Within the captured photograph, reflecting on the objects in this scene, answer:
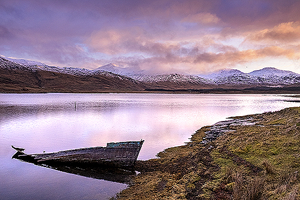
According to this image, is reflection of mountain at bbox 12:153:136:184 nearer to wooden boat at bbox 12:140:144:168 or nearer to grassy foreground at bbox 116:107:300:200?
wooden boat at bbox 12:140:144:168

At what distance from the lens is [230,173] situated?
884 cm

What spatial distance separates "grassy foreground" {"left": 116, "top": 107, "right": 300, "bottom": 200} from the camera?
6.93 meters

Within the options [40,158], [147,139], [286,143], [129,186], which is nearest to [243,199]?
[129,186]

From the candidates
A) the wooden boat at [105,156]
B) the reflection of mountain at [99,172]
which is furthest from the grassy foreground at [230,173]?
the wooden boat at [105,156]

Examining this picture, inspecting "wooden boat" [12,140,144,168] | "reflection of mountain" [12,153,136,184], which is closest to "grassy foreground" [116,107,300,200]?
"reflection of mountain" [12,153,136,184]

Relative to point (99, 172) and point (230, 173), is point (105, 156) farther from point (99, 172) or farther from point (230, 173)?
point (230, 173)

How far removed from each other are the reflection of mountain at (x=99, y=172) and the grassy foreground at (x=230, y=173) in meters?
0.76

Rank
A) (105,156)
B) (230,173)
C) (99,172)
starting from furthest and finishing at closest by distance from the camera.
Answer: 1. (105,156)
2. (99,172)
3. (230,173)

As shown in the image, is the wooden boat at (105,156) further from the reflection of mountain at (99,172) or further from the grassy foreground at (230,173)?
A: the grassy foreground at (230,173)

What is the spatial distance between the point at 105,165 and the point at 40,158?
4683 mm

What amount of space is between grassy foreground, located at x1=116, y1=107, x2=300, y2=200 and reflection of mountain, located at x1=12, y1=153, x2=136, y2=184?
2.48 ft

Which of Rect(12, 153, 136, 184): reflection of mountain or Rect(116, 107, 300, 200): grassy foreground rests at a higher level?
Rect(116, 107, 300, 200): grassy foreground

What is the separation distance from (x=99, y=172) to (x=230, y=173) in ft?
24.5

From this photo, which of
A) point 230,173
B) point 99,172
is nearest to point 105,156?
point 99,172
